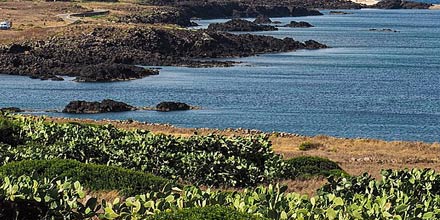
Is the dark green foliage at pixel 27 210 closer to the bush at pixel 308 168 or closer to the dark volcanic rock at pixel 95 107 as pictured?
the bush at pixel 308 168

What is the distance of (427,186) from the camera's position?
55.0 ft

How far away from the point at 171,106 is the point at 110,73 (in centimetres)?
2894

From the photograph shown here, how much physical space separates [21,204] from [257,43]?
12703 centimetres

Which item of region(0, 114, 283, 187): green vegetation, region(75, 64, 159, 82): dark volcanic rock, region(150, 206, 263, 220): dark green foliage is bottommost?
region(75, 64, 159, 82): dark volcanic rock

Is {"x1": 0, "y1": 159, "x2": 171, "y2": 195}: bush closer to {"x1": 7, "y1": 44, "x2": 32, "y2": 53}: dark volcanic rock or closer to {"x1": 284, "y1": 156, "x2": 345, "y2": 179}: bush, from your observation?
{"x1": 284, "y1": 156, "x2": 345, "y2": 179}: bush

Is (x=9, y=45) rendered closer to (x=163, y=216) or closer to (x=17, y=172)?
(x=17, y=172)

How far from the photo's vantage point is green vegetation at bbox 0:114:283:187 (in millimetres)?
22984

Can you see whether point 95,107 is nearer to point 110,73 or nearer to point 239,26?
point 110,73

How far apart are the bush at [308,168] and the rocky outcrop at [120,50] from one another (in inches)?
2936

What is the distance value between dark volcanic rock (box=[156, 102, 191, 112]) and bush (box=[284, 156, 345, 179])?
4780 centimetres

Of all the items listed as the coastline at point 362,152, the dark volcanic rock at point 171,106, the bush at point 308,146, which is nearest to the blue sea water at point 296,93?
the dark volcanic rock at point 171,106

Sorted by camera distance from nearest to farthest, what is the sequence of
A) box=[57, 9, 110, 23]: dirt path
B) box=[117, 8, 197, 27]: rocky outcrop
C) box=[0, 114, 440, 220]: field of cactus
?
box=[0, 114, 440, 220]: field of cactus < box=[57, 9, 110, 23]: dirt path < box=[117, 8, 197, 27]: rocky outcrop

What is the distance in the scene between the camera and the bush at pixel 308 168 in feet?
86.8

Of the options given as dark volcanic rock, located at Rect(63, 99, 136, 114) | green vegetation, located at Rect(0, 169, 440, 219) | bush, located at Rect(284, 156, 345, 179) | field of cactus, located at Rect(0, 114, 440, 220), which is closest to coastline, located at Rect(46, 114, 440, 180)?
bush, located at Rect(284, 156, 345, 179)
